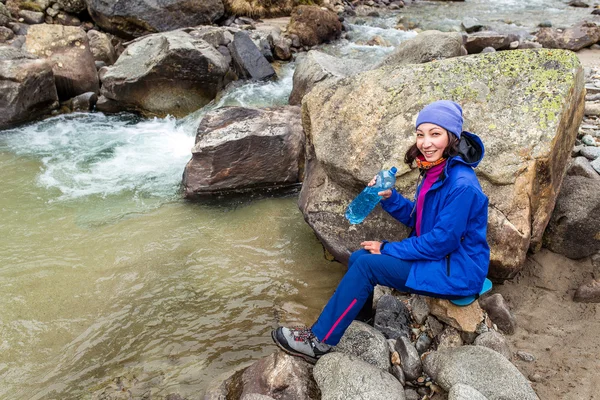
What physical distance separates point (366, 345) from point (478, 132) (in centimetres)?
240

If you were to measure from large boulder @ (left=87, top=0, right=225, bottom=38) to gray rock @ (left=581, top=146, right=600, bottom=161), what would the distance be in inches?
517

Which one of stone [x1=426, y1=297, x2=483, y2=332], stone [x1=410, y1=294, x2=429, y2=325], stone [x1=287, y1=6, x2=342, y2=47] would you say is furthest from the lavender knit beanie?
stone [x1=287, y1=6, x2=342, y2=47]

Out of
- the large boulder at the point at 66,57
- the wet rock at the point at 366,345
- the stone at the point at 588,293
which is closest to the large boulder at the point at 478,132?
the stone at the point at 588,293

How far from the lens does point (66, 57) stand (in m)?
11.1

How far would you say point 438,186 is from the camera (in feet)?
11.7

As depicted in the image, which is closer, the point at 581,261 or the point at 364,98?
the point at 581,261

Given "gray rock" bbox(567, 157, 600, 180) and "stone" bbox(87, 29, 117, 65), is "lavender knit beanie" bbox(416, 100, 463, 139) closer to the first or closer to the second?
"gray rock" bbox(567, 157, 600, 180)

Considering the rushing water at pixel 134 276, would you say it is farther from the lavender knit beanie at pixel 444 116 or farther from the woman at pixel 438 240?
the lavender knit beanie at pixel 444 116

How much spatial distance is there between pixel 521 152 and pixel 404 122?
1189 millimetres

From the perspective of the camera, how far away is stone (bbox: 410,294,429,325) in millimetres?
4250

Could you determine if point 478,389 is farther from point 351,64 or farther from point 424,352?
point 351,64

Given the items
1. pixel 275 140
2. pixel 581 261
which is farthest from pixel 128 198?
pixel 581 261

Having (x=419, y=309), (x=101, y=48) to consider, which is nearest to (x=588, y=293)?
(x=419, y=309)

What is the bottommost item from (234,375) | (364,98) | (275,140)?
(234,375)
